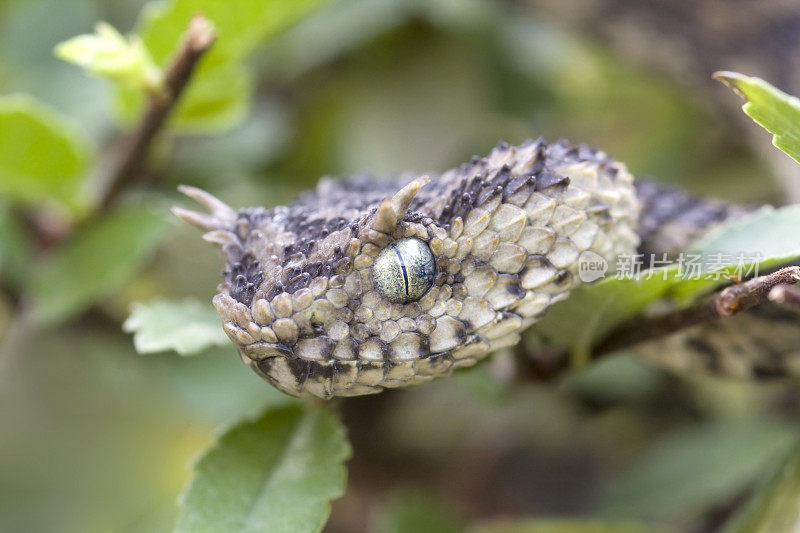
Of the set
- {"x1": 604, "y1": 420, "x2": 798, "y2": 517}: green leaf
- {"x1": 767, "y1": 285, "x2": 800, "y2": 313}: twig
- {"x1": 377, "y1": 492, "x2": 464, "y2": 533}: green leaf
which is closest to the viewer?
{"x1": 767, "y1": 285, "x2": 800, "y2": 313}: twig

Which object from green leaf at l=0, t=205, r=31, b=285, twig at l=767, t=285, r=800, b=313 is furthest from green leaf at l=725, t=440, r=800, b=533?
green leaf at l=0, t=205, r=31, b=285

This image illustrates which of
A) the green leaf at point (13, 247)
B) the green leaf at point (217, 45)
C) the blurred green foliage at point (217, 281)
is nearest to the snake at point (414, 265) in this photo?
→ the blurred green foliage at point (217, 281)

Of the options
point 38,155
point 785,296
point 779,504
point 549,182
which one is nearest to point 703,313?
point 785,296

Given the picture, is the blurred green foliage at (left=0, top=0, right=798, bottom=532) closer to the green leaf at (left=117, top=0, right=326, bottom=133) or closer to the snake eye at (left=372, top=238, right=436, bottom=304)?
the green leaf at (left=117, top=0, right=326, bottom=133)

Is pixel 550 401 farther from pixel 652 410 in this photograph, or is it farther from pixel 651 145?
pixel 651 145

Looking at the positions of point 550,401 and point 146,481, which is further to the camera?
point 550,401

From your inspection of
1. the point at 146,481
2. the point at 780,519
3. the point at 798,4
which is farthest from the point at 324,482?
the point at 798,4

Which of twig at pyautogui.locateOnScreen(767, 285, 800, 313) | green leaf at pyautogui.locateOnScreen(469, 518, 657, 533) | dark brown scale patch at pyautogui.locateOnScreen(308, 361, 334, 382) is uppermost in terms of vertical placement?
twig at pyautogui.locateOnScreen(767, 285, 800, 313)

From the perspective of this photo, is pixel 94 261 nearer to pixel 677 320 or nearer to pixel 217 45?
pixel 217 45
